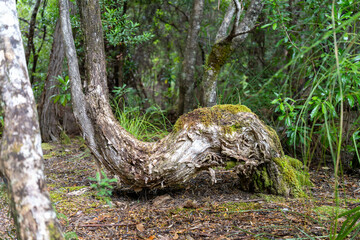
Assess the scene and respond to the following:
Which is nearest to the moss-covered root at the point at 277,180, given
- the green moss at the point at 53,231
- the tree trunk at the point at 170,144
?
the tree trunk at the point at 170,144

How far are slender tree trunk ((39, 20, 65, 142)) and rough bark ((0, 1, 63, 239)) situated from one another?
4115mm

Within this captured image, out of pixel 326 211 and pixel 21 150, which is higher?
pixel 21 150

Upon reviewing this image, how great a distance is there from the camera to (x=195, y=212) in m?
2.35

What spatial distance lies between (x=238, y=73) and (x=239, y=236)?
4723mm

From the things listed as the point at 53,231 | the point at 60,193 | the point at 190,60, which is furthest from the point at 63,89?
the point at 190,60

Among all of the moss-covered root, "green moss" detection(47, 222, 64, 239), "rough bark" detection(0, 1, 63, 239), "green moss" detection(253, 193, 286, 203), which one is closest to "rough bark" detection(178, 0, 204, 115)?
the moss-covered root

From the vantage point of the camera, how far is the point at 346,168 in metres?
3.65

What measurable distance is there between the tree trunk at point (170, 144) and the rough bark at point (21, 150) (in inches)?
50.5

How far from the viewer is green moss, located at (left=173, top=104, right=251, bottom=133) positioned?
2.64 m

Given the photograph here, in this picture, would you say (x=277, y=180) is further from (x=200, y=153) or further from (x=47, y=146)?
(x=47, y=146)

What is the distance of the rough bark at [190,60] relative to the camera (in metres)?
5.11

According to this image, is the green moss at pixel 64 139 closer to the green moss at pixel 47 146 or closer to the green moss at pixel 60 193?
the green moss at pixel 47 146

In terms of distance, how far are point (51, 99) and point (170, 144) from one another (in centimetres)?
352

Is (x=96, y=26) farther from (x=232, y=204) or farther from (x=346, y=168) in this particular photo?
(x=346, y=168)
